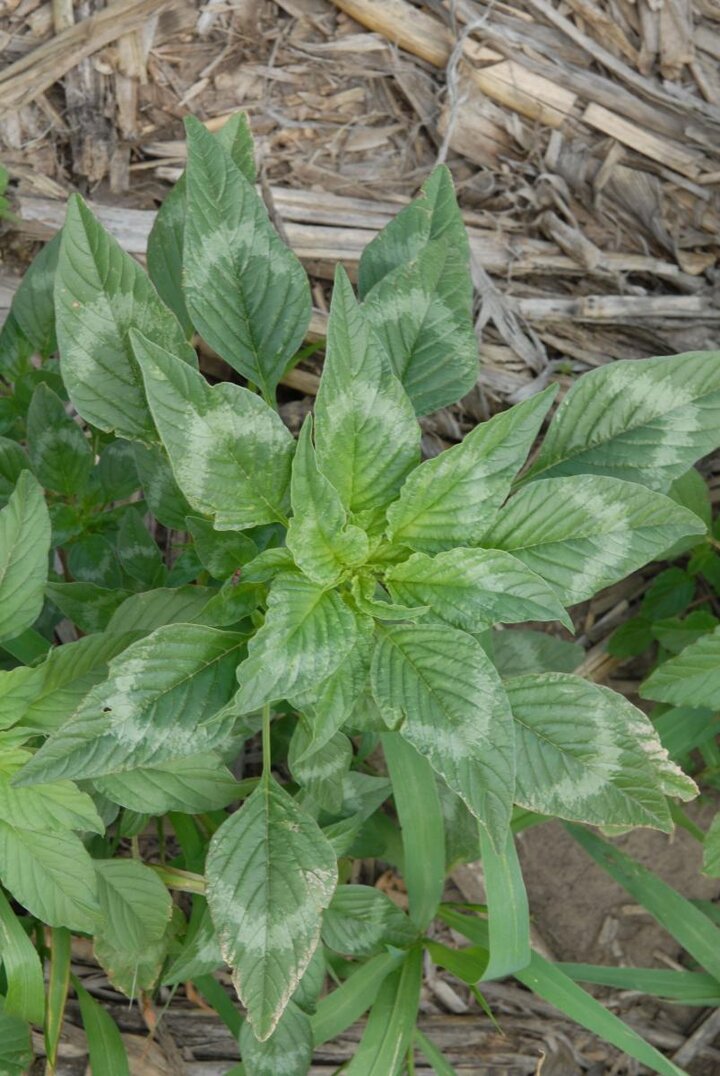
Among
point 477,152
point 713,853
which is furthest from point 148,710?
point 477,152

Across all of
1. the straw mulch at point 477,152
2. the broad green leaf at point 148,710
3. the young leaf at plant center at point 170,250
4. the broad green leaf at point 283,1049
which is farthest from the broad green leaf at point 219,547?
the straw mulch at point 477,152

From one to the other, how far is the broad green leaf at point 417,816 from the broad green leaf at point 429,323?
0.75 meters

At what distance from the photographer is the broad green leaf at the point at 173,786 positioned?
67.6 inches

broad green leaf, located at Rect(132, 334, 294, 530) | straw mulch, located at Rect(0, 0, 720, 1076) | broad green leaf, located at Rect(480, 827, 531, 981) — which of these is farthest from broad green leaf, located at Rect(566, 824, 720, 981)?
broad green leaf, located at Rect(132, 334, 294, 530)

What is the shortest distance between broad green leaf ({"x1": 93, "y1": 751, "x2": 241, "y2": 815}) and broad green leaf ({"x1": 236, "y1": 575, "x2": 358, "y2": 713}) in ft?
1.33

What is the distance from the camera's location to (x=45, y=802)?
164 cm

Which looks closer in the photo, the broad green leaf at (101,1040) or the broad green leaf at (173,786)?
the broad green leaf at (173,786)

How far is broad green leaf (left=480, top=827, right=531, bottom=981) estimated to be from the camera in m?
1.84

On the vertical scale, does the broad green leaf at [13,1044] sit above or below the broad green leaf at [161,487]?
below

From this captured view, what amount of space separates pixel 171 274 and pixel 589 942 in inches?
83.4

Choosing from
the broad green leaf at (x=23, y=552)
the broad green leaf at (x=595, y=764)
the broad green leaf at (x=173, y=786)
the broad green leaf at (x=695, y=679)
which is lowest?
the broad green leaf at (x=173, y=786)

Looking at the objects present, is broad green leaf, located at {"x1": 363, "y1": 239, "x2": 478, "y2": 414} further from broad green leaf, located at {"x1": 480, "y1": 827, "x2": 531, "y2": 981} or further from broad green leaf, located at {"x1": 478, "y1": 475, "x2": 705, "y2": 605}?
broad green leaf, located at {"x1": 480, "y1": 827, "x2": 531, "y2": 981}

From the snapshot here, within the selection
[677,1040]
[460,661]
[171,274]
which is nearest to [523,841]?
[677,1040]

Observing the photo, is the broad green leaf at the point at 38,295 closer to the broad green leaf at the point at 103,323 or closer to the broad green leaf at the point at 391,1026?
the broad green leaf at the point at 103,323
